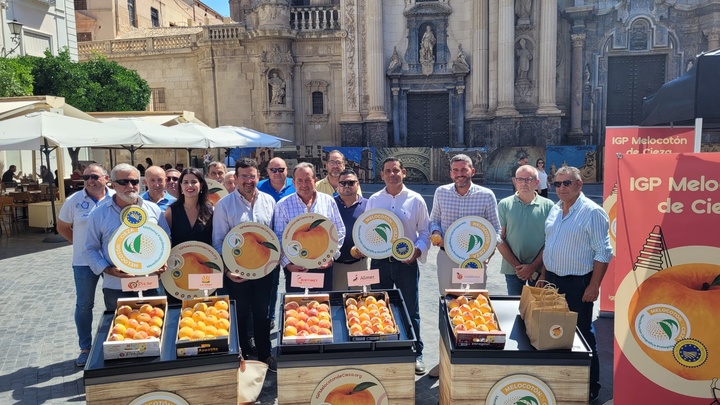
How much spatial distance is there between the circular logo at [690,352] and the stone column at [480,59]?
22252 mm

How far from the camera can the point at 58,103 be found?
13719 mm

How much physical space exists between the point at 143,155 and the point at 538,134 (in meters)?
22.4

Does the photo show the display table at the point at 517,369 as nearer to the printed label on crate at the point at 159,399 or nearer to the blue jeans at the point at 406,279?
the blue jeans at the point at 406,279

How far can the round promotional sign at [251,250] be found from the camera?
14.9ft

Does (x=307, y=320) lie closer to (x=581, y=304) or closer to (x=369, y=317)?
(x=369, y=317)

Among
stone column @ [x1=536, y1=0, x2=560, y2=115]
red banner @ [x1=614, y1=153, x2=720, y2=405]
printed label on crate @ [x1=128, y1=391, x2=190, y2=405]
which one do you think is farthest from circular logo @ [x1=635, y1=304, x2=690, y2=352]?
stone column @ [x1=536, y1=0, x2=560, y2=115]

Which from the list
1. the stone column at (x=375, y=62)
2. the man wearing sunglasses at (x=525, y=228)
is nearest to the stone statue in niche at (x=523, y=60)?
the stone column at (x=375, y=62)

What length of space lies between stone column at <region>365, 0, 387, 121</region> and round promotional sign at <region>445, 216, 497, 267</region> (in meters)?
20.8

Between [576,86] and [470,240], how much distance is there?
77.2 feet

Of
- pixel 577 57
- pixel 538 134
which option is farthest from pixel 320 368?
pixel 577 57

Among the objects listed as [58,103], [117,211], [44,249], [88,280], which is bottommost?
[44,249]

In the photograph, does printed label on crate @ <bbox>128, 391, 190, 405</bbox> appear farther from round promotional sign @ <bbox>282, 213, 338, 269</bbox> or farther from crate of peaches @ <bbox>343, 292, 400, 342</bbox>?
round promotional sign @ <bbox>282, 213, 338, 269</bbox>

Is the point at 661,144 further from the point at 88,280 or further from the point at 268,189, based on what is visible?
the point at 88,280

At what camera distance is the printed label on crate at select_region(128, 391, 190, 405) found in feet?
11.2
